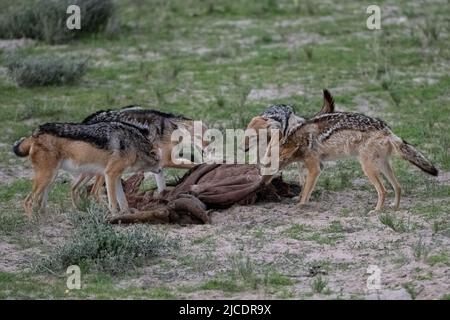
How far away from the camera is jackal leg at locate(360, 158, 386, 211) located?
10594 millimetres

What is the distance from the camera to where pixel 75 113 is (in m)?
15.0

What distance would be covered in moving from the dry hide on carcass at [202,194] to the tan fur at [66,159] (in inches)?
14.3

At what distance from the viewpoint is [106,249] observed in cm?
922

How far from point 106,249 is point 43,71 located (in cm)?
752

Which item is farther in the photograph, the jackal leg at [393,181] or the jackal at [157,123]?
the jackal at [157,123]

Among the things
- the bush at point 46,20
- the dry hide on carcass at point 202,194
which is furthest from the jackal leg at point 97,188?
the bush at point 46,20

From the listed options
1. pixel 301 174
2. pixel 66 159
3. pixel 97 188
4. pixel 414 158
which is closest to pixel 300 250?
pixel 414 158

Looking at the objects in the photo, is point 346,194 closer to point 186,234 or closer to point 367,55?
point 186,234

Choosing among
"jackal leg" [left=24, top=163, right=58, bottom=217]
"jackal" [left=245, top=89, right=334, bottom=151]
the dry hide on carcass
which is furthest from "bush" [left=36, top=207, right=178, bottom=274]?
"jackal" [left=245, top=89, right=334, bottom=151]

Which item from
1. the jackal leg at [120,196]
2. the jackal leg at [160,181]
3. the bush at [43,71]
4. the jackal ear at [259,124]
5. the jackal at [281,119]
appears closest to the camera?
the jackal leg at [120,196]

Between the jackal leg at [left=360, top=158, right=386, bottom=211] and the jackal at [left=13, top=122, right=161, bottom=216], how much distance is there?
2275 millimetres

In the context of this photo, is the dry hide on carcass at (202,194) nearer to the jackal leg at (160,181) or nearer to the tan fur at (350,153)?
the jackal leg at (160,181)

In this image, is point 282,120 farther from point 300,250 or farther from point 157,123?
point 300,250

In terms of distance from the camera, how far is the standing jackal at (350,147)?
34.9 feet
